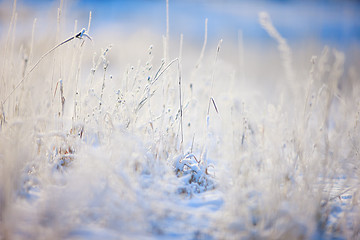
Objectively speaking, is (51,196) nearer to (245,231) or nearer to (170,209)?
(170,209)

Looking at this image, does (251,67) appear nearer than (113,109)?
No

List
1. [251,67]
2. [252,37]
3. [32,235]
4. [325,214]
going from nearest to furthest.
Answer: [32,235] < [325,214] < [251,67] < [252,37]

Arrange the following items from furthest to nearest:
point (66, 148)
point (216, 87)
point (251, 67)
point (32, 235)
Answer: point (251, 67) < point (216, 87) < point (66, 148) < point (32, 235)

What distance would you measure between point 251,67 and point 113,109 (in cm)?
775

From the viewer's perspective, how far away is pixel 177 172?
1633 mm

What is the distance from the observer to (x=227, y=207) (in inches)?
45.5

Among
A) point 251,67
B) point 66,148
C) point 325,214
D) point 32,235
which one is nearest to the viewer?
point 32,235

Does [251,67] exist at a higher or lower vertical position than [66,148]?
higher

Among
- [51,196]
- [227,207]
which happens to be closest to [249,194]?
[227,207]

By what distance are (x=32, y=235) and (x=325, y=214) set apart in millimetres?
1267

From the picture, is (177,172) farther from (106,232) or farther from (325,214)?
(325,214)

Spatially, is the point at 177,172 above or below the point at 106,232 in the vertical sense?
above

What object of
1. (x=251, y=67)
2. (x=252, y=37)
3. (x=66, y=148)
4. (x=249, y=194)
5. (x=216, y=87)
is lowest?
(x=249, y=194)

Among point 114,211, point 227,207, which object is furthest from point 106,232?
point 227,207
